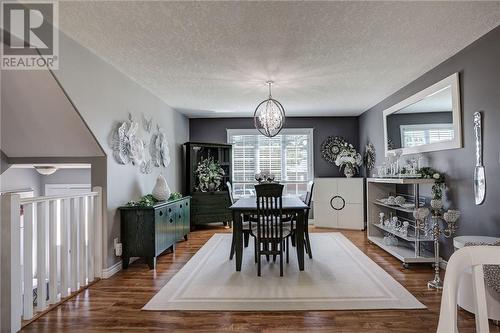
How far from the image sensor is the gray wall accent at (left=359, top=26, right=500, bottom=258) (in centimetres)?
269

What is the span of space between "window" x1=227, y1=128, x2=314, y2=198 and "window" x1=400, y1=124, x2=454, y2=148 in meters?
2.63

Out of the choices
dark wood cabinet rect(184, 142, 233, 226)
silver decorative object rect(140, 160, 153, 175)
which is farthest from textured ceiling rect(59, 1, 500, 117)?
dark wood cabinet rect(184, 142, 233, 226)

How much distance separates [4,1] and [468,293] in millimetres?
4059

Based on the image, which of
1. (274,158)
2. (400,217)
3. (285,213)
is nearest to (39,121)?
(285,213)

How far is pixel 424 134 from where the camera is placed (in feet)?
12.7

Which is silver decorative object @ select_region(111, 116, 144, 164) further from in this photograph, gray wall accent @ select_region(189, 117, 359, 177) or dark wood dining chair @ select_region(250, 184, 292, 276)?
gray wall accent @ select_region(189, 117, 359, 177)

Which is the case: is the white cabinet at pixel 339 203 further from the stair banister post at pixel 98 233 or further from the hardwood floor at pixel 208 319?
the stair banister post at pixel 98 233

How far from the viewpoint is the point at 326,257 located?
12.9 ft

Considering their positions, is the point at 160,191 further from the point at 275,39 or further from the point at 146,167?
the point at 275,39

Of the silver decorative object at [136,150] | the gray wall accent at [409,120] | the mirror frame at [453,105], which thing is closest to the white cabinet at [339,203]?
the gray wall accent at [409,120]

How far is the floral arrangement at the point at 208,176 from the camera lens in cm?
618

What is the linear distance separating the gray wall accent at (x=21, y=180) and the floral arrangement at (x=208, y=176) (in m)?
2.73

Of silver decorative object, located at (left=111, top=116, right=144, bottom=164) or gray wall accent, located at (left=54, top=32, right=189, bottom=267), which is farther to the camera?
silver decorative object, located at (left=111, top=116, right=144, bottom=164)

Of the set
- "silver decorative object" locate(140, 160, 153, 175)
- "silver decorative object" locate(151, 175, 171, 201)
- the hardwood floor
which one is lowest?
the hardwood floor
